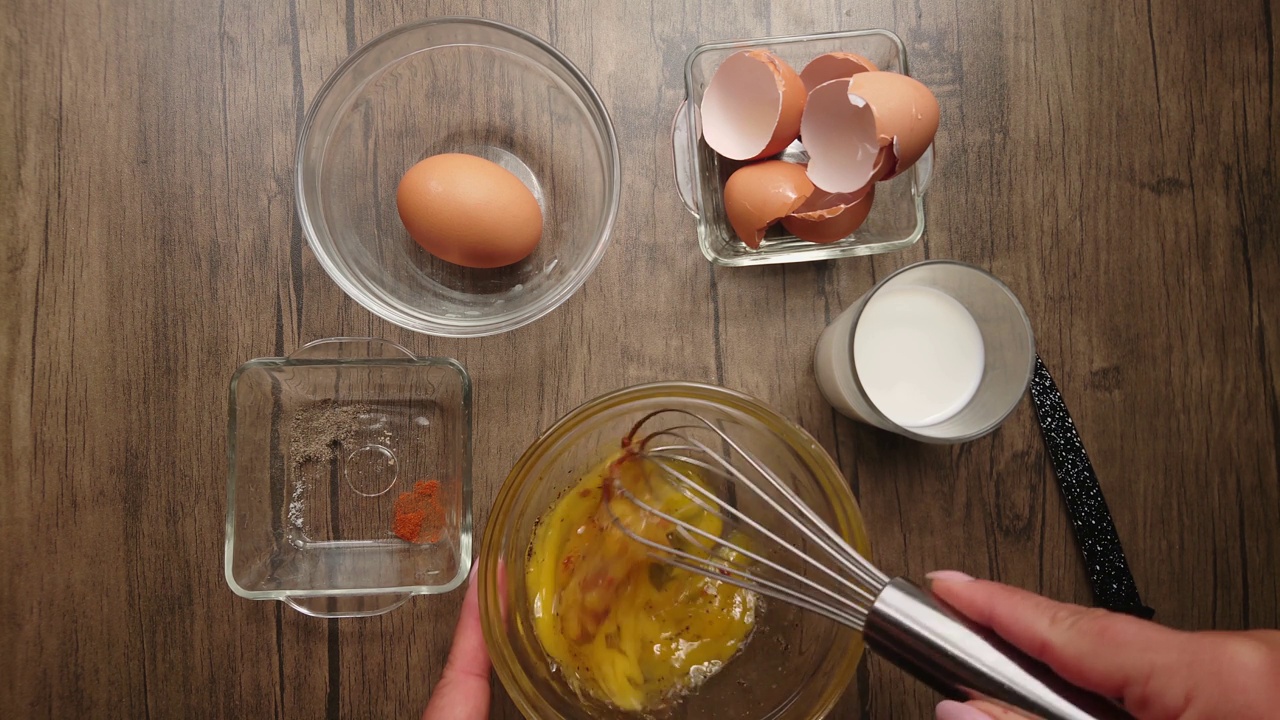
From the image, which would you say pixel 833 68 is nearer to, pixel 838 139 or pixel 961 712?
pixel 838 139

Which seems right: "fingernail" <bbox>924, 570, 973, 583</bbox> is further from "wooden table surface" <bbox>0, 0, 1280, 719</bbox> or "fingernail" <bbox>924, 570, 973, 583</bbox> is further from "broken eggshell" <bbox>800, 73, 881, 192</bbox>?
"broken eggshell" <bbox>800, 73, 881, 192</bbox>

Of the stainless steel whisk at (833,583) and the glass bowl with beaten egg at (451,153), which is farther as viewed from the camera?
the glass bowl with beaten egg at (451,153)

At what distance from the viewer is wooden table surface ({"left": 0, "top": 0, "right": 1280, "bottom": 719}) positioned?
1039mm

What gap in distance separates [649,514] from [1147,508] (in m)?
0.71

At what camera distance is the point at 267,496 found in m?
1.02

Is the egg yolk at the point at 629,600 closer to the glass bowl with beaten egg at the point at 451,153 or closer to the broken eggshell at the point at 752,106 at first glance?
the glass bowl with beaten egg at the point at 451,153

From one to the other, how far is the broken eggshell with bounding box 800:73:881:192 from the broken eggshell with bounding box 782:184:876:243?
16 mm

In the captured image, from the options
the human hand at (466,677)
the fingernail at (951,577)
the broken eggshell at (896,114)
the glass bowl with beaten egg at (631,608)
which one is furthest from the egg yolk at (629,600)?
the broken eggshell at (896,114)

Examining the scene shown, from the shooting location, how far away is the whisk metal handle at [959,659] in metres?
0.64

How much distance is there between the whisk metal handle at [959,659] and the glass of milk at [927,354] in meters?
0.31

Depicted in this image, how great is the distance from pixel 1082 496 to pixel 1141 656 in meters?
0.30

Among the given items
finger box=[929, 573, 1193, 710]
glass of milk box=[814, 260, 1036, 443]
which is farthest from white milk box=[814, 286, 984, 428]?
finger box=[929, 573, 1193, 710]

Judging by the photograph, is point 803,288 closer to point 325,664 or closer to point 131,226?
point 325,664

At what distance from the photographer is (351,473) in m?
1.04
